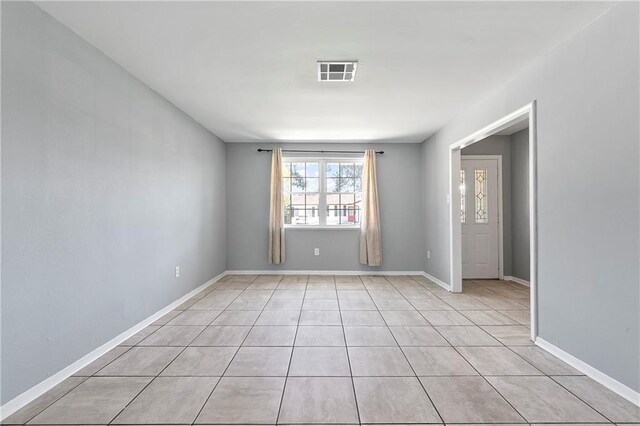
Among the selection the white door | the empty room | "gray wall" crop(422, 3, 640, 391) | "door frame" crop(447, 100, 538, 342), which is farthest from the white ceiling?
the white door

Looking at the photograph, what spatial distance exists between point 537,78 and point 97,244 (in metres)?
3.84

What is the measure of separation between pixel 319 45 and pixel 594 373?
9.85ft

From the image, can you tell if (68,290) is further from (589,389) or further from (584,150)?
(584,150)

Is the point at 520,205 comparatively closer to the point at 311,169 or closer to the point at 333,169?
the point at 333,169

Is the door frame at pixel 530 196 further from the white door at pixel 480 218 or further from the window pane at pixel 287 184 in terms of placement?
the window pane at pixel 287 184

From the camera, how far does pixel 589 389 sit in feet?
6.33

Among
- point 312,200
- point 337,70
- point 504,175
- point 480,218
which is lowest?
point 480,218

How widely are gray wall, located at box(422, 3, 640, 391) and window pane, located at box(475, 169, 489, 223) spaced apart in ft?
8.89

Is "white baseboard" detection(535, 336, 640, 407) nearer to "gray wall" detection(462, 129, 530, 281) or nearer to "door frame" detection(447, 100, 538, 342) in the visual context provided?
"door frame" detection(447, 100, 538, 342)

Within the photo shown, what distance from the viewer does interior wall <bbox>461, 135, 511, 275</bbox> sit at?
529cm

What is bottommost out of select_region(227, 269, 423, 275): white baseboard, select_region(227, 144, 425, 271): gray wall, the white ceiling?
select_region(227, 269, 423, 275): white baseboard

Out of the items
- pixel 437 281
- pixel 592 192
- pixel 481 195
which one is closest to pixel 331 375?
pixel 592 192

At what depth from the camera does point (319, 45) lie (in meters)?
2.34

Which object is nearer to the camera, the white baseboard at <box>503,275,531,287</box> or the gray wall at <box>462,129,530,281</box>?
the white baseboard at <box>503,275,531,287</box>
